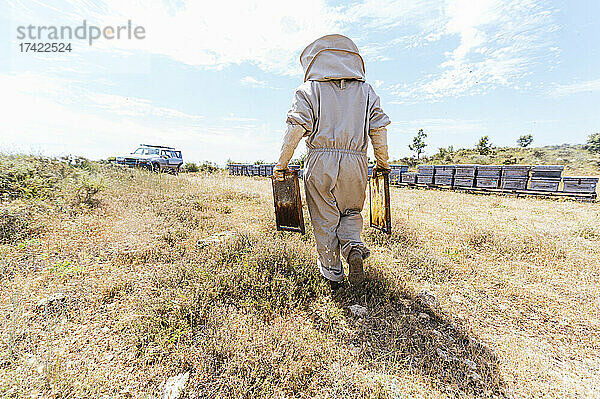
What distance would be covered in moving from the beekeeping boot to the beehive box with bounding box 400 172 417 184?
1277 cm

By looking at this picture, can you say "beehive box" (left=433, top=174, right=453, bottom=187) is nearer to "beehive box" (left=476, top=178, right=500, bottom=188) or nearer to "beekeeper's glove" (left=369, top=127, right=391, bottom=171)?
"beehive box" (left=476, top=178, right=500, bottom=188)

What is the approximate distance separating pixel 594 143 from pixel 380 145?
56.2 metres

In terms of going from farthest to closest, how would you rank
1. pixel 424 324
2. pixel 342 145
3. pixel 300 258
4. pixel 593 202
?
pixel 593 202, pixel 300 258, pixel 342 145, pixel 424 324

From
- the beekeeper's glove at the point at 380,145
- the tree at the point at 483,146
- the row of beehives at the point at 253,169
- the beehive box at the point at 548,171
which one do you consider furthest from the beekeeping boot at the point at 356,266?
the tree at the point at 483,146

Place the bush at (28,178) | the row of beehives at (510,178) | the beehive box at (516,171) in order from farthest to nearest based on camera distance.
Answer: the beehive box at (516,171) < the row of beehives at (510,178) < the bush at (28,178)

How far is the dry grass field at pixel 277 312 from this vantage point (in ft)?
6.37

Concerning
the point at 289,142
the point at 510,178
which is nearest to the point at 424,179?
the point at 510,178

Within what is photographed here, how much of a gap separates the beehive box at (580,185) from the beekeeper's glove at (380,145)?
1076 cm

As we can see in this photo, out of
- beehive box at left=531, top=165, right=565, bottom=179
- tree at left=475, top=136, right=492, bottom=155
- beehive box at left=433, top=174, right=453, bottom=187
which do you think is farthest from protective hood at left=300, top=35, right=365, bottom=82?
tree at left=475, top=136, right=492, bottom=155

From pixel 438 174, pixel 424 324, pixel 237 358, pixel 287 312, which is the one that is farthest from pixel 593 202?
pixel 237 358

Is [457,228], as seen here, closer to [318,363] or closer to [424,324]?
[424,324]

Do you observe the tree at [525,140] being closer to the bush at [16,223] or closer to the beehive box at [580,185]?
the beehive box at [580,185]

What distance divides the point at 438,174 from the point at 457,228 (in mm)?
8384

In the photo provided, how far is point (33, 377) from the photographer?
187 cm
